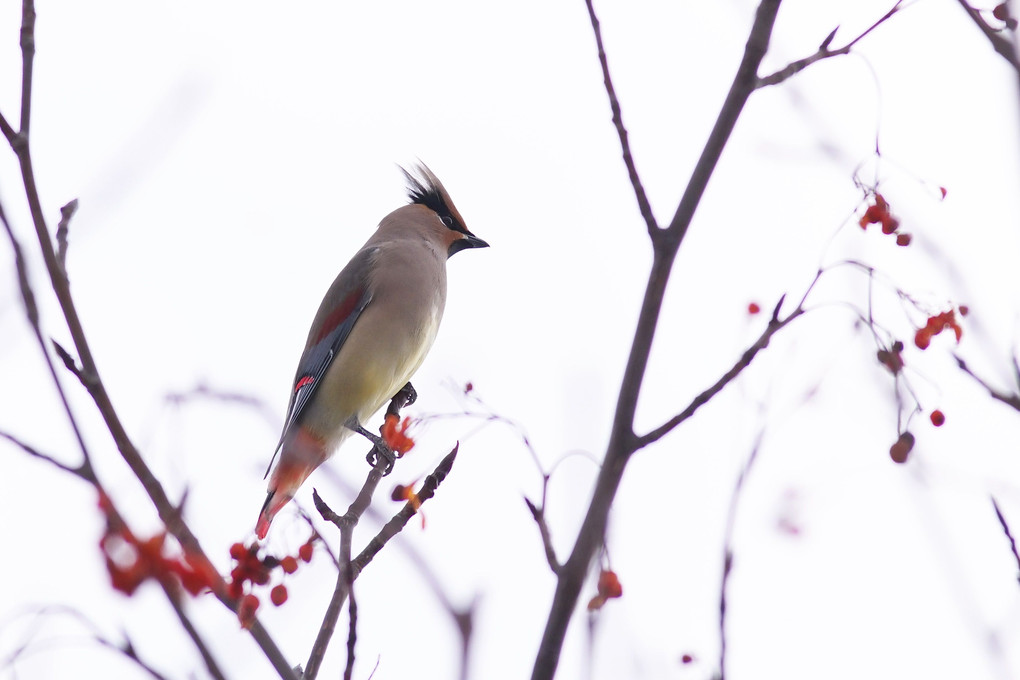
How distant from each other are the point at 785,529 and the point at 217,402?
1.19 m

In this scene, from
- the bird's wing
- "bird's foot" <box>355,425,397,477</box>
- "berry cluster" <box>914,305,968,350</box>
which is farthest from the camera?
the bird's wing

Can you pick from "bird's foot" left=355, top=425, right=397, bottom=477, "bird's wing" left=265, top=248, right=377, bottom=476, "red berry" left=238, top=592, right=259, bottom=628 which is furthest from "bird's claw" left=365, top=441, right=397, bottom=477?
"red berry" left=238, top=592, right=259, bottom=628

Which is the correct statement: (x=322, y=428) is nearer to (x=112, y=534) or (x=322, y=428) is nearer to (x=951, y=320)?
(x=951, y=320)

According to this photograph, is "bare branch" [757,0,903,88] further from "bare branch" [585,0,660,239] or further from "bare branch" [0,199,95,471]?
"bare branch" [0,199,95,471]

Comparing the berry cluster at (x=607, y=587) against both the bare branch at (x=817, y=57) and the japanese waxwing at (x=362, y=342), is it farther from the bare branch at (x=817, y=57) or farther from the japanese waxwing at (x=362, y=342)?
the japanese waxwing at (x=362, y=342)

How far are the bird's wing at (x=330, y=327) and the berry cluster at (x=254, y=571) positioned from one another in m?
2.27

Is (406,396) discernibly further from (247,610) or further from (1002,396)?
Result: (1002,396)

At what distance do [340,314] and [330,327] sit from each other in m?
0.07

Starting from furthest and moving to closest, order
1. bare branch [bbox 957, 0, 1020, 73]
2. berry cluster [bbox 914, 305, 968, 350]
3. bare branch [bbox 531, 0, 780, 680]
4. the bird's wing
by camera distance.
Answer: the bird's wing, berry cluster [bbox 914, 305, 968, 350], bare branch [bbox 957, 0, 1020, 73], bare branch [bbox 531, 0, 780, 680]

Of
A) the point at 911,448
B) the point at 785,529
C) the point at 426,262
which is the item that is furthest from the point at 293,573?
the point at 426,262

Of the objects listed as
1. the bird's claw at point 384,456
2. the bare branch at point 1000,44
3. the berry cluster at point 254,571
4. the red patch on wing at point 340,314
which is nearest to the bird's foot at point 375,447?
the bird's claw at point 384,456

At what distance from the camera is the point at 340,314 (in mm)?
4863

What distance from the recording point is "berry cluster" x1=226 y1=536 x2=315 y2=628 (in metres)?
1.87

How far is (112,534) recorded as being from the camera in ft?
4.59
